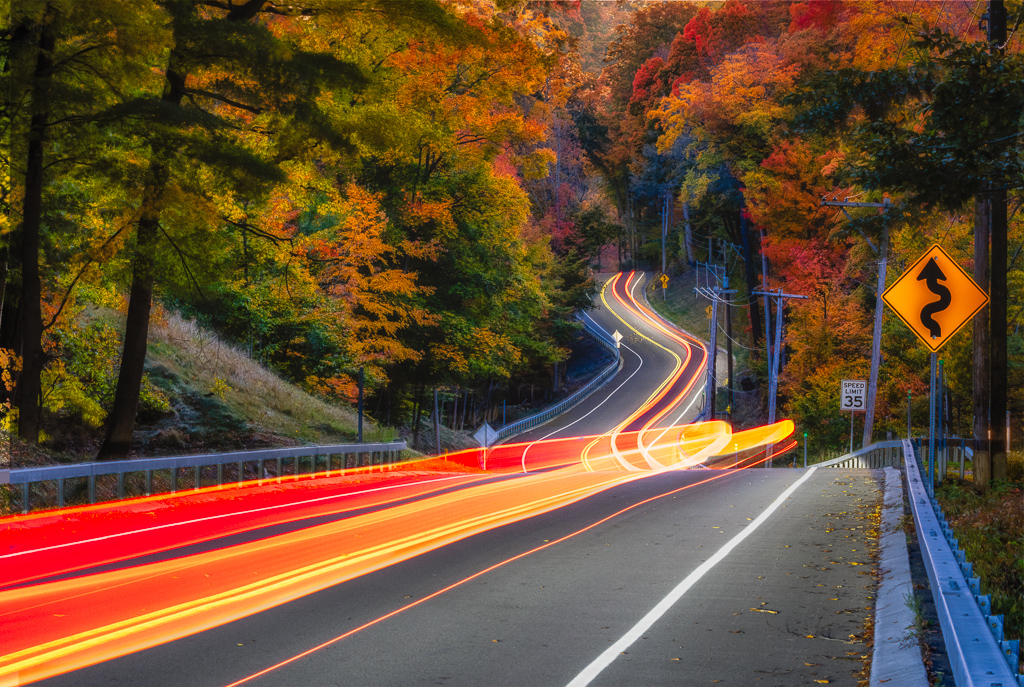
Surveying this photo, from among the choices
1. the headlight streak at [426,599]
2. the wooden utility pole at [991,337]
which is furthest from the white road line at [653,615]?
the wooden utility pole at [991,337]

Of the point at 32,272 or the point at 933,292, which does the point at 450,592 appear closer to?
the point at 933,292

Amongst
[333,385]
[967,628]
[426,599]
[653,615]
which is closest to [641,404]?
[333,385]

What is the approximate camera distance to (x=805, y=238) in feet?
182

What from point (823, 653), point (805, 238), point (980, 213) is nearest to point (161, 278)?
point (823, 653)

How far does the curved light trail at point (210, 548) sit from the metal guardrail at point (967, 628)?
17.1 feet

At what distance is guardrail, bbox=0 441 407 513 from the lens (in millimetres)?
13508

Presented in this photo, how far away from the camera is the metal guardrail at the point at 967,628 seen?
13.9 feet

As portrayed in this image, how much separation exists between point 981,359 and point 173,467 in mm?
15240

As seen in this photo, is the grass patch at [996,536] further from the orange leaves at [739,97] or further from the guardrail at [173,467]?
the orange leaves at [739,97]

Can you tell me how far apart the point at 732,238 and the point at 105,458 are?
199 ft

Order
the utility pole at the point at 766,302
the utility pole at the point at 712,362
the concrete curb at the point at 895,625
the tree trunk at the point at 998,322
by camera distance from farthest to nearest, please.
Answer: the utility pole at the point at 766,302 → the utility pole at the point at 712,362 → the tree trunk at the point at 998,322 → the concrete curb at the point at 895,625

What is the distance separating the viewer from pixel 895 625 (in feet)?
24.4

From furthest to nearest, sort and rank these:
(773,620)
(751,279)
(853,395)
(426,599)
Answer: (751,279)
(853,395)
(426,599)
(773,620)

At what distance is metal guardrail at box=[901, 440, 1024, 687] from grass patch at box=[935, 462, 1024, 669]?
536 millimetres
